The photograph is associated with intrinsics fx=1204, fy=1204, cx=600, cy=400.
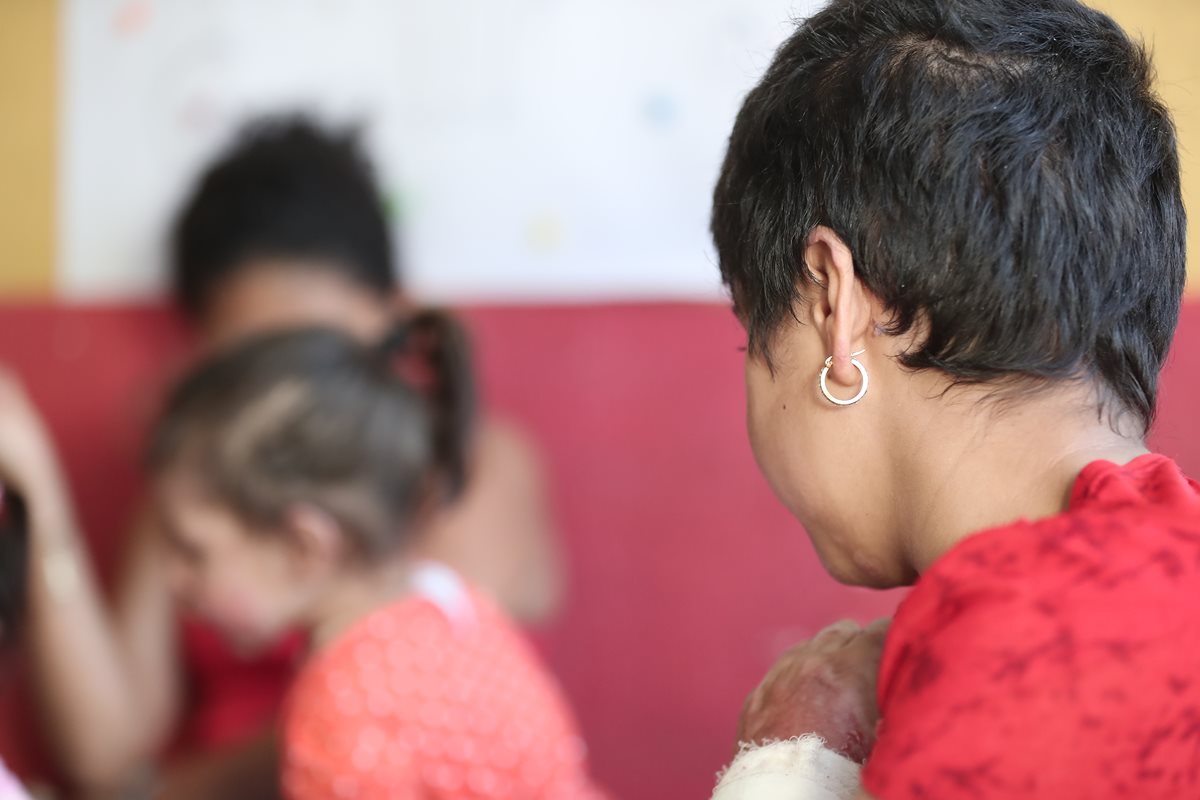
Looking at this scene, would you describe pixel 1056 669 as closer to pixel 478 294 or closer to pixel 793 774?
pixel 793 774

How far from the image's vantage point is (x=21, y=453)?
1298 millimetres

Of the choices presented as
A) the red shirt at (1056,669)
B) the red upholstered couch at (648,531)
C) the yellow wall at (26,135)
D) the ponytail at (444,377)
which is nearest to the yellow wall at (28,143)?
the yellow wall at (26,135)

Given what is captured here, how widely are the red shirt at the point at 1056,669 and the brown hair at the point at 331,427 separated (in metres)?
0.85

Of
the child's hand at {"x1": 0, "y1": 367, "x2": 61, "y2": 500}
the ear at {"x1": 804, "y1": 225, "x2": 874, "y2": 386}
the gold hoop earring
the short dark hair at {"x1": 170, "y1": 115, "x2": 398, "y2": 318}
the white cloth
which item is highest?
the ear at {"x1": 804, "y1": 225, "x2": 874, "y2": 386}

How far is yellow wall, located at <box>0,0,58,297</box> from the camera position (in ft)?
6.22

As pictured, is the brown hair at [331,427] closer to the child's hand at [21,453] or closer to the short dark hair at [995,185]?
the child's hand at [21,453]

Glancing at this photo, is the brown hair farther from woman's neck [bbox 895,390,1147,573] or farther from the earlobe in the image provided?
woman's neck [bbox 895,390,1147,573]

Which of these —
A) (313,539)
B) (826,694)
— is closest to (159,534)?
(313,539)

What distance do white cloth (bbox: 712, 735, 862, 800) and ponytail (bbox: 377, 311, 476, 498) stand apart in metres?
0.76

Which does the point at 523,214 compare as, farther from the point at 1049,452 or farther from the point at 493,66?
the point at 1049,452

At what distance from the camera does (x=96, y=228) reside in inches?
73.9

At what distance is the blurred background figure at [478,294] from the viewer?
154 centimetres

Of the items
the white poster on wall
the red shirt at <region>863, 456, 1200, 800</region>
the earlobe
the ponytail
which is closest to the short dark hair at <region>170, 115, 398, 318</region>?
the white poster on wall

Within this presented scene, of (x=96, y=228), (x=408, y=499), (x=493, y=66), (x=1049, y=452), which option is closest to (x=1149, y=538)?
(x=1049, y=452)
